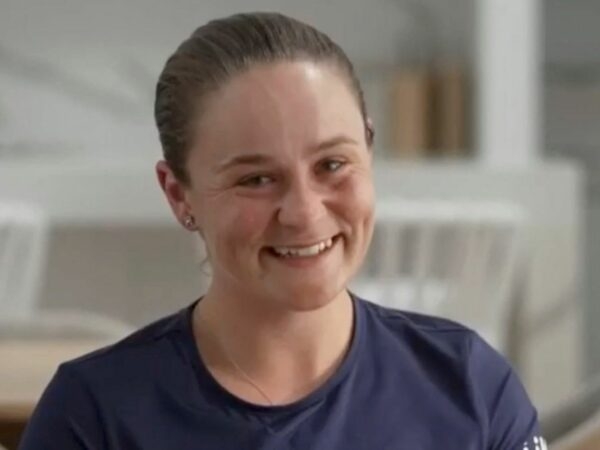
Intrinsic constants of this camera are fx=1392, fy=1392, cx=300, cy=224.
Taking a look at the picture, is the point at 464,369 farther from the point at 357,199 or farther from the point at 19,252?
the point at 19,252

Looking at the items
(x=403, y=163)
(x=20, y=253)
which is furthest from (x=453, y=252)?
(x=20, y=253)

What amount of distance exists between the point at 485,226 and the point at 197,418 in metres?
2.14

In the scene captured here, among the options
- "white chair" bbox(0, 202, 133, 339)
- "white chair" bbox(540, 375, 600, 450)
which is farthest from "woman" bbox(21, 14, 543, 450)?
"white chair" bbox(0, 202, 133, 339)

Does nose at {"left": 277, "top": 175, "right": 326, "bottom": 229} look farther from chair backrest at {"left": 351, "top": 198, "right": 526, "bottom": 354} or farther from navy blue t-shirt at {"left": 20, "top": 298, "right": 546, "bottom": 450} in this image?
chair backrest at {"left": 351, "top": 198, "right": 526, "bottom": 354}

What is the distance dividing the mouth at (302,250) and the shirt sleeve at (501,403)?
0.16 meters

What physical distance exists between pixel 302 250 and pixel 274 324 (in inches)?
3.1

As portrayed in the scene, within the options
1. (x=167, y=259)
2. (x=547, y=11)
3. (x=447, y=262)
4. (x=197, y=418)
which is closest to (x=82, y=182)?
(x=167, y=259)

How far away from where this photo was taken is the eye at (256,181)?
0.88 meters

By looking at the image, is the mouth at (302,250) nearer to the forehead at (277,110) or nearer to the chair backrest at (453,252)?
the forehead at (277,110)

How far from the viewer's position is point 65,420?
3.05ft

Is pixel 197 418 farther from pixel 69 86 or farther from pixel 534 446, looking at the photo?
pixel 69 86

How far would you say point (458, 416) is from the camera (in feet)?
3.11

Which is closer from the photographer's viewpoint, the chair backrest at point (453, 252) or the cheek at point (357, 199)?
the cheek at point (357, 199)

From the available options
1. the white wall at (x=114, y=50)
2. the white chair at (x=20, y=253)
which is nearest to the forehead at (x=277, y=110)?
the white chair at (x=20, y=253)
